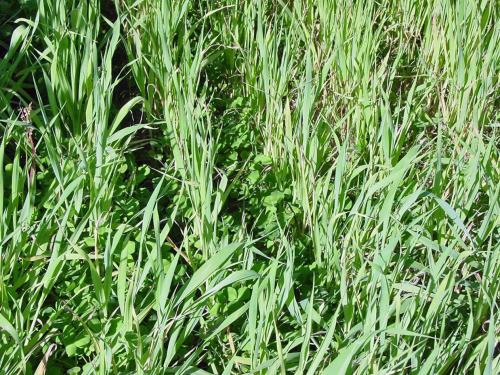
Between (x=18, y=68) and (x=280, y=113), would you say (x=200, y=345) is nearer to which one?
(x=280, y=113)

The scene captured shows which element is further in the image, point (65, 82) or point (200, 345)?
point (65, 82)

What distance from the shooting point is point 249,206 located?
6.44 ft

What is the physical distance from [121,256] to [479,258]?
77cm

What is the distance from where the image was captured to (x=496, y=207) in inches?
66.6

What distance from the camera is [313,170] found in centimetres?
188

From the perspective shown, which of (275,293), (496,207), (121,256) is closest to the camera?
(275,293)

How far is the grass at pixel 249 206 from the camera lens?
1.41m

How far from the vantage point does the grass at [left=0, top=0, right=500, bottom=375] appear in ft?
4.62

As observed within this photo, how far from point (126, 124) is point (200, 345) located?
0.98m

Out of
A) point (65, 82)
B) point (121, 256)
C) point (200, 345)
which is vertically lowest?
point (200, 345)

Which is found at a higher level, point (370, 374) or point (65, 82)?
point (65, 82)

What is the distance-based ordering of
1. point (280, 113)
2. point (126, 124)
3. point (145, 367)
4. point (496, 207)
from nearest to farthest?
point (145, 367)
point (496, 207)
point (280, 113)
point (126, 124)

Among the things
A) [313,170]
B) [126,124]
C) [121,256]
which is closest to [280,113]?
[313,170]

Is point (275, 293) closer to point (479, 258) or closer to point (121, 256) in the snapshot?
point (121, 256)
